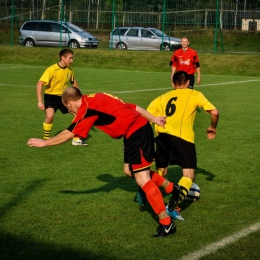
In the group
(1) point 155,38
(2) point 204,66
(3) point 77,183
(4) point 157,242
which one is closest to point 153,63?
(2) point 204,66

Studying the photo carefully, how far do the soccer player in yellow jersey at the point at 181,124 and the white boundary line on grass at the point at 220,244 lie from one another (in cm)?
84

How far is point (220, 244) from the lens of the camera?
19.5ft

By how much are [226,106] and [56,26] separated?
24.0 meters

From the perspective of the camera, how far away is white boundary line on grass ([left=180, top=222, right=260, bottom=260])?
559cm

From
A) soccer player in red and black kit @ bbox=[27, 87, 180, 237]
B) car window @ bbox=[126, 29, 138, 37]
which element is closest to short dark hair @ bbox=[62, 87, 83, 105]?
soccer player in red and black kit @ bbox=[27, 87, 180, 237]

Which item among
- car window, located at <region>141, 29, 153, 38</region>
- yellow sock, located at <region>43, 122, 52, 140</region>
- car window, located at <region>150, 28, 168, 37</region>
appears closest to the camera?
yellow sock, located at <region>43, 122, 52, 140</region>

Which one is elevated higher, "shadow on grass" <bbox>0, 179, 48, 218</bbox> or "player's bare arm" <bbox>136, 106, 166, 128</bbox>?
"player's bare arm" <bbox>136, 106, 166, 128</bbox>

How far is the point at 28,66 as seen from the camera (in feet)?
111

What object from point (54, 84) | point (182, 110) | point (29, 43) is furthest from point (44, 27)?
point (182, 110)

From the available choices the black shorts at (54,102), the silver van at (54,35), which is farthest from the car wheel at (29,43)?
the black shorts at (54,102)

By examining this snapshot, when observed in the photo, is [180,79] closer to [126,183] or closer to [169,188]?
[169,188]

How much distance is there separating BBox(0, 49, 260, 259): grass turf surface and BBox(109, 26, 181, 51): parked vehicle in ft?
81.2

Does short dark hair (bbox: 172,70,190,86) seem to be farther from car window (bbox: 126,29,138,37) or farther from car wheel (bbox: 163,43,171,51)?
car window (bbox: 126,29,138,37)

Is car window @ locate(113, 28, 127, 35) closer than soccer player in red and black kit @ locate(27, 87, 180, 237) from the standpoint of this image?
No
